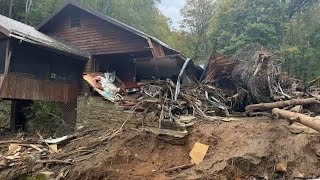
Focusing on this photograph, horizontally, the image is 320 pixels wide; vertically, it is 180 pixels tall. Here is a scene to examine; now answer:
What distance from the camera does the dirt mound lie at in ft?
26.0

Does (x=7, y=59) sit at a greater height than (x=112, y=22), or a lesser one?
lesser

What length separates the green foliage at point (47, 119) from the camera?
13.9m

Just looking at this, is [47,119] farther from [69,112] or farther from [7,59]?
[7,59]

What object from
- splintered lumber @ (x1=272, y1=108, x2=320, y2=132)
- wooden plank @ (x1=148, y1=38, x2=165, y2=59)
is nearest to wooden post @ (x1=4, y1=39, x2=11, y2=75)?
wooden plank @ (x1=148, y1=38, x2=165, y2=59)

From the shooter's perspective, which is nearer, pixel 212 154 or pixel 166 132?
pixel 212 154

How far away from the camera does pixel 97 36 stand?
16031mm

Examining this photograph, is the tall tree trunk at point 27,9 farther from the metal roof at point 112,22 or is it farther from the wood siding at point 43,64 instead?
the wood siding at point 43,64

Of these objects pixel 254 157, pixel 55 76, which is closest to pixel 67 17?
pixel 55 76

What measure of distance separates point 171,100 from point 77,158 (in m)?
3.69

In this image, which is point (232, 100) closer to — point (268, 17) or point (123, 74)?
point (123, 74)

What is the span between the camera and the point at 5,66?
12.4m

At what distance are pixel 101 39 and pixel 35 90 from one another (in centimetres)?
408

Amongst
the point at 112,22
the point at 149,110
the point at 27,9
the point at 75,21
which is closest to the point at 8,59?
the point at 112,22

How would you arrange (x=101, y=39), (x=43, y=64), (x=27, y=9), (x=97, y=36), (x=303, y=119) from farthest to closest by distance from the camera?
(x=27, y=9) → (x=97, y=36) → (x=101, y=39) → (x=43, y=64) → (x=303, y=119)
